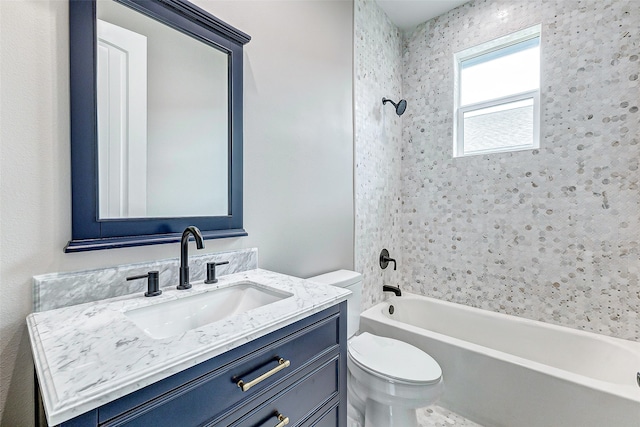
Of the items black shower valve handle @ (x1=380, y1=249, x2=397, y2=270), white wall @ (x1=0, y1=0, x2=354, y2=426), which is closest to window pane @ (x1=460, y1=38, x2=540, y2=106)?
white wall @ (x1=0, y1=0, x2=354, y2=426)

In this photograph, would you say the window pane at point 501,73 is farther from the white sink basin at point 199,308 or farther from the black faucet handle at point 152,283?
the black faucet handle at point 152,283

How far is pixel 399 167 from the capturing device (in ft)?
8.76

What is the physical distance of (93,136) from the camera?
0.92 metres

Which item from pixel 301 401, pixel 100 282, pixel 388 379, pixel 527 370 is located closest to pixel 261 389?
pixel 301 401

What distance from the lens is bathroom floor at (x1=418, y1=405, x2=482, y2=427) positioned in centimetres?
172

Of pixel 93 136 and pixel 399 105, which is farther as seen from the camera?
pixel 399 105

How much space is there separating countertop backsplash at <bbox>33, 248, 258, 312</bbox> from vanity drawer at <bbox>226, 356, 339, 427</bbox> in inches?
22.7

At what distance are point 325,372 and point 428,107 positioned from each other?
2.32 meters

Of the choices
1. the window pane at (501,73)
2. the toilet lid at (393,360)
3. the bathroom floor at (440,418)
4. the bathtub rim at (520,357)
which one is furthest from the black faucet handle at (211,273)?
the window pane at (501,73)

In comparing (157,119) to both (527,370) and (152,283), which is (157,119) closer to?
(152,283)

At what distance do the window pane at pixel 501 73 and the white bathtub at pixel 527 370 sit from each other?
1724 millimetres

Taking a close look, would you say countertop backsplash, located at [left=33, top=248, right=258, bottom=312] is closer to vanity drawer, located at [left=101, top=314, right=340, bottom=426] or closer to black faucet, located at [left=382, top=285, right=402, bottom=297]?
vanity drawer, located at [left=101, top=314, right=340, bottom=426]

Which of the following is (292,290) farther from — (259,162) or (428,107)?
(428,107)

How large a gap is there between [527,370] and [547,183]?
1.23m
